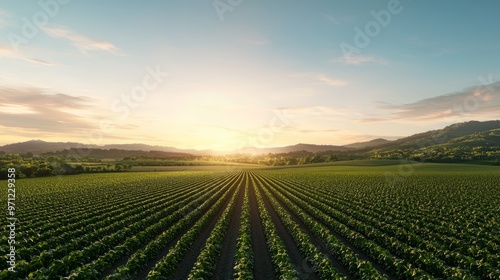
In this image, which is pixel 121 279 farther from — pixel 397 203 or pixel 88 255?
pixel 397 203

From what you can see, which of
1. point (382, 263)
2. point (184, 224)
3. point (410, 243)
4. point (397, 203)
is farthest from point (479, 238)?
point (184, 224)

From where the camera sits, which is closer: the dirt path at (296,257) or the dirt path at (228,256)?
the dirt path at (296,257)

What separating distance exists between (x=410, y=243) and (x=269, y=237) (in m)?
10.0

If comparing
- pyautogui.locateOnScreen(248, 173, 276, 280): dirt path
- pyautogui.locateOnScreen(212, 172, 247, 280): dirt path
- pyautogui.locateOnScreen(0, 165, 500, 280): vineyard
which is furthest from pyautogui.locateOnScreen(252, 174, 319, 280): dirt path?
pyautogui.locateOnScreen(212, 172, 247, 280): dirt path

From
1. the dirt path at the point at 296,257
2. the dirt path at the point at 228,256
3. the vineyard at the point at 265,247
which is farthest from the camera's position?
the dirt path at the point at 228,256

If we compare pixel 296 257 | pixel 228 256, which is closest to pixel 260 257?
pixel 228 256

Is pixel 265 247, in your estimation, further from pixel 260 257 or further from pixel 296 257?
pixel 296 257

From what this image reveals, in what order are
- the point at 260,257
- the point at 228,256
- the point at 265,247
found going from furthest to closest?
the point at 265,247 < the point at 228,256 < the point at 260,257

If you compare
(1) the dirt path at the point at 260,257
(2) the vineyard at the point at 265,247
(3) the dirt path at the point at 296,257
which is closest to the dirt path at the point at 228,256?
(2) the vineyard at the point at 265,247

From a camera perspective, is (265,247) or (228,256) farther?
(265,247)

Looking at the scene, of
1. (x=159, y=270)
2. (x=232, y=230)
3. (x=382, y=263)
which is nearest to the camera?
(x=159, y=270)

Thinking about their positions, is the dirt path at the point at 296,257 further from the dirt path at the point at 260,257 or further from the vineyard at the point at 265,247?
the dirt path at the point at 260,257

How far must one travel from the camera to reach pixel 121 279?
13945 millimetres

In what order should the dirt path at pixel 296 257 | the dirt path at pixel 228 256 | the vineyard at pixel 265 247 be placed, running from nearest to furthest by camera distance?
the vineyard at pixel 265 247 < the dirt path at pixel 296 257 < the dirt path at pixel 228 256
